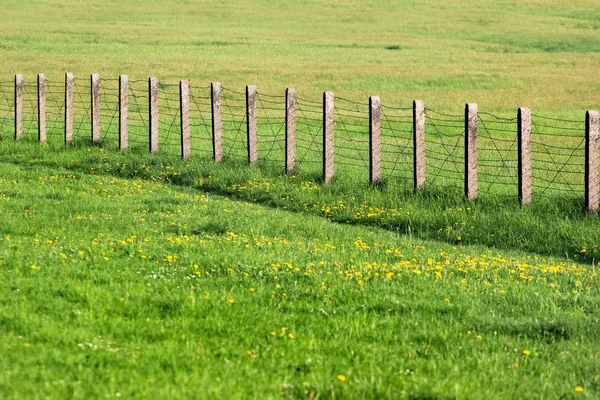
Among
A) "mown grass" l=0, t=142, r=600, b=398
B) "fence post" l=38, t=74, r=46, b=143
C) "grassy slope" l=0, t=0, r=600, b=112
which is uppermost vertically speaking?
"grassy slope" l=0, t=0, r=600, b=112

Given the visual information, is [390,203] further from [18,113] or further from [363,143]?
[18,113]

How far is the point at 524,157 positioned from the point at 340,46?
45.8m

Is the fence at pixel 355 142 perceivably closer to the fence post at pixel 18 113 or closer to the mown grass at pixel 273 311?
the fence post at pixel 18 113

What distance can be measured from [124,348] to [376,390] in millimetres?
2076

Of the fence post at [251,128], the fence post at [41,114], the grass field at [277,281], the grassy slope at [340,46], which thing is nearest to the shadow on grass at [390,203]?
the grass field at [277,281]

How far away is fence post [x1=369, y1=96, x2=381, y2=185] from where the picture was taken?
1761 centimetres

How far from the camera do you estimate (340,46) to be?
6062cm

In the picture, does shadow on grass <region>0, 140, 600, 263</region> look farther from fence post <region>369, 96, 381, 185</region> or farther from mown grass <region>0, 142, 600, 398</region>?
mown grass <region>0, 142, 600, 398</region>

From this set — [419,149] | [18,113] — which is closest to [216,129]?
[419,149]

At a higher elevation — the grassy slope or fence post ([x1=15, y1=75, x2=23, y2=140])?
the grassy slope

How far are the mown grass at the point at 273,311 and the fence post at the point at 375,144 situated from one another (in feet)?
13.1

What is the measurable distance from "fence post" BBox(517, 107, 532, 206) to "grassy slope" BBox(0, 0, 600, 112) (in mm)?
17522

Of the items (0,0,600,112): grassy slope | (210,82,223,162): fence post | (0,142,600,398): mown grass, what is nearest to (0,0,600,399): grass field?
(0,142,600,398): mown grass

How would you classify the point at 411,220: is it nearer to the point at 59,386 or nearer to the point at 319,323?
the point at 319,323
